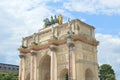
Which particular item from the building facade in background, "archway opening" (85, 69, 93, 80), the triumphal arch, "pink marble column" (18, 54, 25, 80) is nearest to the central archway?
the triumphal arch

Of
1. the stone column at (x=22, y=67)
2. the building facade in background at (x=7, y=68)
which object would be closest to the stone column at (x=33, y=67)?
the stone column at (x=22, y=67)

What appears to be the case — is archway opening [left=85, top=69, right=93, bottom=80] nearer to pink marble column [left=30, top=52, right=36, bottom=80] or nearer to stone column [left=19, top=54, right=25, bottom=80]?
pink marble column [left=30, top=52, right=36, bottom=80]

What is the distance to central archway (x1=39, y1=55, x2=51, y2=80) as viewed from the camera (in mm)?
34459

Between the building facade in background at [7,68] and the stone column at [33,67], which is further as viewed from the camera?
the building facade in background at [7,68]

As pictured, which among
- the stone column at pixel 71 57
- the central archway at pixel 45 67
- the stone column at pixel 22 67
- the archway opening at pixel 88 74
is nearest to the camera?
the stone column at pixel 71 57

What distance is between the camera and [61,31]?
3247 cm

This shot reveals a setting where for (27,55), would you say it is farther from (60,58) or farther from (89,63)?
(89,63)

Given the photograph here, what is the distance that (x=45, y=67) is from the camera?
35.2m

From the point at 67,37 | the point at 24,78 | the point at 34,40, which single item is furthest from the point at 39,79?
the point at 67,37

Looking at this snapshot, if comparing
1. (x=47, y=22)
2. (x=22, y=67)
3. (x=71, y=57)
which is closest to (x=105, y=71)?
(x=47, y=22)

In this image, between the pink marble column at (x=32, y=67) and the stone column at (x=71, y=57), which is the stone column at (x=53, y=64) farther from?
the pink marble column at (x=32, y=67)

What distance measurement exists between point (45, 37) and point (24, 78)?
7691mm

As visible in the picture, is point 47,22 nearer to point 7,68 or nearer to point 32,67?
point 32,67

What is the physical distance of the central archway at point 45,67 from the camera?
3446 cm
